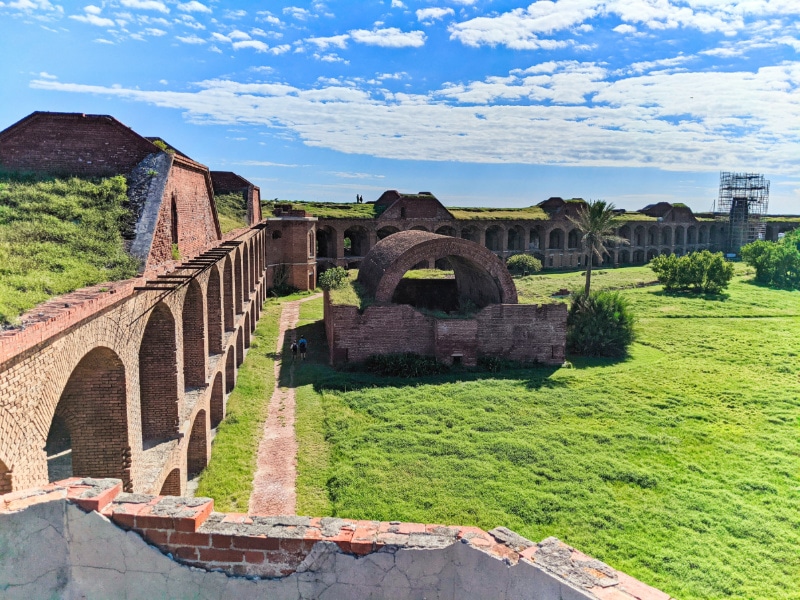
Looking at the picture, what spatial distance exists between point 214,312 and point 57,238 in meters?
6.06

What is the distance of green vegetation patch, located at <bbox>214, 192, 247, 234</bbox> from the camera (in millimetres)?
23942

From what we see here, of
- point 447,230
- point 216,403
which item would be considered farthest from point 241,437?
point 447,230

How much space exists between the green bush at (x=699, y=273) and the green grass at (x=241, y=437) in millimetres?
25918

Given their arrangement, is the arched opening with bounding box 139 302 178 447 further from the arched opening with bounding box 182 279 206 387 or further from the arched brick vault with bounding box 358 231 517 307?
the arched brick vault with bounding box 358 231 517 307

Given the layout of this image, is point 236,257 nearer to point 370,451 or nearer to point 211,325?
point 211,325

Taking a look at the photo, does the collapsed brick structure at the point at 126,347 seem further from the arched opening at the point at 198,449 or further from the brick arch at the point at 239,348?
the brick arch at the point at 239,348

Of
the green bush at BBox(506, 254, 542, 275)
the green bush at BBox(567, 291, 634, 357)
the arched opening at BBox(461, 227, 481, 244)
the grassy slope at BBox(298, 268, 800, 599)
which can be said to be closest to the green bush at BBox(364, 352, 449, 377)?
the grassy slope at BBox(298, 268, 800, 599)

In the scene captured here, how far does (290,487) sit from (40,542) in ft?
22.9

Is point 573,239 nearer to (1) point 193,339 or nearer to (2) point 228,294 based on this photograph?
(2) point 228,294

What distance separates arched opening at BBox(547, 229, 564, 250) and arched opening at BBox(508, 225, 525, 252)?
2958 mm

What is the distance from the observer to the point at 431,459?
11383mm

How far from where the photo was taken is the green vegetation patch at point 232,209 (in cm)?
2394

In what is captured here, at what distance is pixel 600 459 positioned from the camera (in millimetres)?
11578

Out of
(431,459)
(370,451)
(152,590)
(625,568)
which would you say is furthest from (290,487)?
(152,590)
